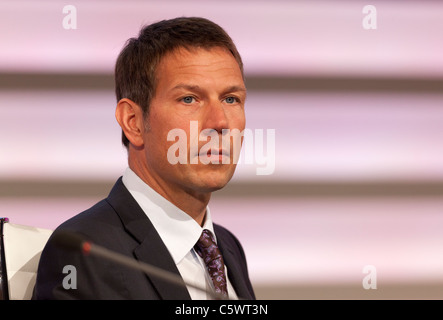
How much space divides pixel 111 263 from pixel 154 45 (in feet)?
1.53

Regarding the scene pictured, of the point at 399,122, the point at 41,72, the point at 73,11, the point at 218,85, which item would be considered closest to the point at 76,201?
the point at 41,72

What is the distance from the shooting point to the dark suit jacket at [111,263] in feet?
3.71

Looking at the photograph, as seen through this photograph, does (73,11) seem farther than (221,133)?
Yes

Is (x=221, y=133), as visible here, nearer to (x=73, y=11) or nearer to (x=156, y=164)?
(x=156, y=164)

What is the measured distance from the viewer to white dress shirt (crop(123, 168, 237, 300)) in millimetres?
1277

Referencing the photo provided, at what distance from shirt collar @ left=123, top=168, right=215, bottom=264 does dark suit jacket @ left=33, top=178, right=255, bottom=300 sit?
0.02 meters

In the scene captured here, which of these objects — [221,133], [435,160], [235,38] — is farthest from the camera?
[435,160]

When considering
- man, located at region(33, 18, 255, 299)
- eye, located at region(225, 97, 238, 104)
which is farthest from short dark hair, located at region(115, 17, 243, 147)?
eye, located at region(225, 97, 238, 104)

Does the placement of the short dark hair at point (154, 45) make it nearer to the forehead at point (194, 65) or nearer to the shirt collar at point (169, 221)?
the forehead at point (194, 65)

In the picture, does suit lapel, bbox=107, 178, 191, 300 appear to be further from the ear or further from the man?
the ear

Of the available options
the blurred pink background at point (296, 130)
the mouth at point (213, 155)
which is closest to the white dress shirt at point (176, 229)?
the mouth at point (213, 155)

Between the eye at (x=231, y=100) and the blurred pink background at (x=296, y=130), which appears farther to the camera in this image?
the blurred pink background at (x=296, y=130)

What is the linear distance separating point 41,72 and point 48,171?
313mm

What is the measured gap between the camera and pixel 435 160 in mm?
2201
